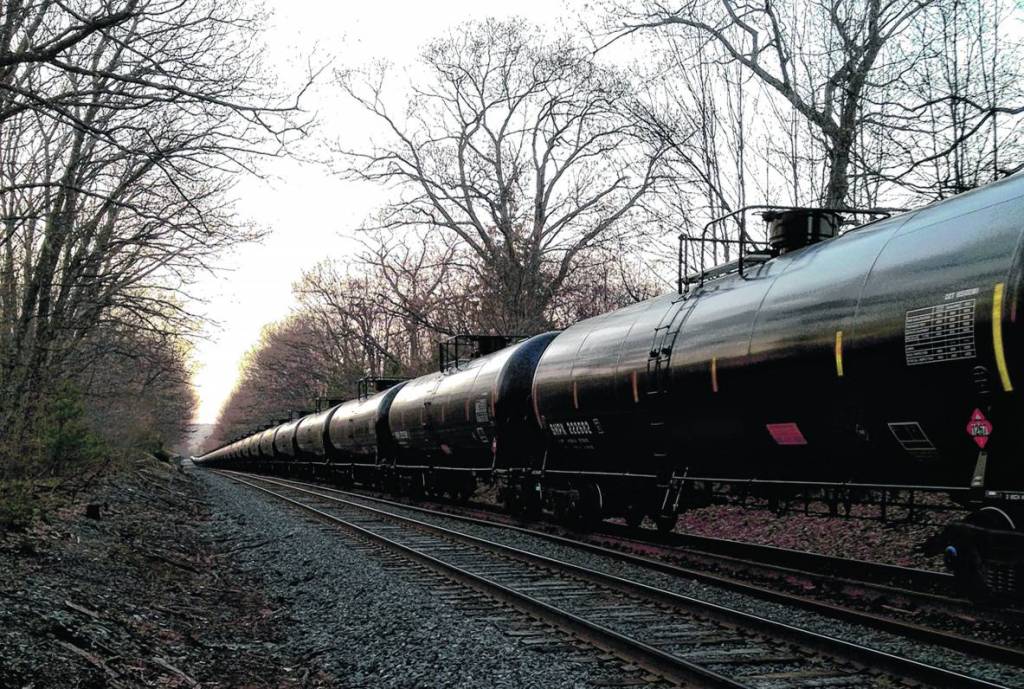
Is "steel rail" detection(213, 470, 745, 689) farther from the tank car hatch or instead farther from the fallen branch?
the tank car hatch

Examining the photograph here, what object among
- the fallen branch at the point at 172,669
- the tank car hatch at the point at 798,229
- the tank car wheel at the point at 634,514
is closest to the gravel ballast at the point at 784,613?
the tank car wheel at the point at 634,514

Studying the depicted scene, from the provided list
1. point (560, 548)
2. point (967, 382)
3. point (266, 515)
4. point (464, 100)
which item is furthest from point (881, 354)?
point (464, 100)

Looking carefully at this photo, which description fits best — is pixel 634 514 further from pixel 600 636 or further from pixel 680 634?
pixel 600 636

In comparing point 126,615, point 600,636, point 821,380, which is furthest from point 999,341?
point 126,615

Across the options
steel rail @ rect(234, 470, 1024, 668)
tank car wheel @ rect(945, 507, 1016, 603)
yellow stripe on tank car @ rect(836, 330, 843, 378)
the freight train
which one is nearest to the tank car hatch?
the freight train

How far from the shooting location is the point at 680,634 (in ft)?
23.9

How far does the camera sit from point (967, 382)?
6.63 meters

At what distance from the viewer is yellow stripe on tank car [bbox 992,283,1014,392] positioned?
6289 millimetres

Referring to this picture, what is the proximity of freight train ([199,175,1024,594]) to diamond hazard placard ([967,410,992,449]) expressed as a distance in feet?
0.05

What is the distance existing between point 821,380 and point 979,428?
1680mm

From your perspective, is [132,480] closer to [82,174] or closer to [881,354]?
[82,174]

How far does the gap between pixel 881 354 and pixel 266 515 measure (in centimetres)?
1526

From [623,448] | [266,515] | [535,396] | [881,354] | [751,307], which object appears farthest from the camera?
[266,515]

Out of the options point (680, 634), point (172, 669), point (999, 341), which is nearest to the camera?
point (999, 341)
